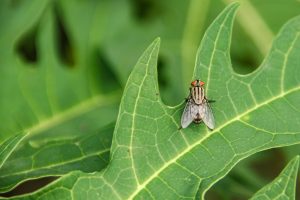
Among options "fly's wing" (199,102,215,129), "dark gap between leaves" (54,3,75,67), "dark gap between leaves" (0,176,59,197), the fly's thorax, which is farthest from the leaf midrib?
"dark gap between leaves" (0,176,59,197)

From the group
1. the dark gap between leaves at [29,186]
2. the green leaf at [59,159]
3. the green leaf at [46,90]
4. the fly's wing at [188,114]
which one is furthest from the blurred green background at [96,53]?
the dark gap between leaves at [29,186]

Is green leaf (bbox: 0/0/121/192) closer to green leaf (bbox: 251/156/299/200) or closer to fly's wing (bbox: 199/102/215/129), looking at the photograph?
fly's wing (bbox: 199/102/215/129)

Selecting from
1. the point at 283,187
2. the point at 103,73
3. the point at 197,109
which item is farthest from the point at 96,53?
the point at 283,187

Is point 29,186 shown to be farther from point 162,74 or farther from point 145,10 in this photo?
point 145,10

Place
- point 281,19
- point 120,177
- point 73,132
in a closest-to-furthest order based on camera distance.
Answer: point 120,177
point 73,132
point 281,19

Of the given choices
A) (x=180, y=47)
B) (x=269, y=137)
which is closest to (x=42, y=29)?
(x=180, y=47)

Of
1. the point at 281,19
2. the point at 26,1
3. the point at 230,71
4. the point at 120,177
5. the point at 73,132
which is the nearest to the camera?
the point at 120,177

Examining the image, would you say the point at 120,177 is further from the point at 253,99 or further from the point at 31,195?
the point at 253,99
